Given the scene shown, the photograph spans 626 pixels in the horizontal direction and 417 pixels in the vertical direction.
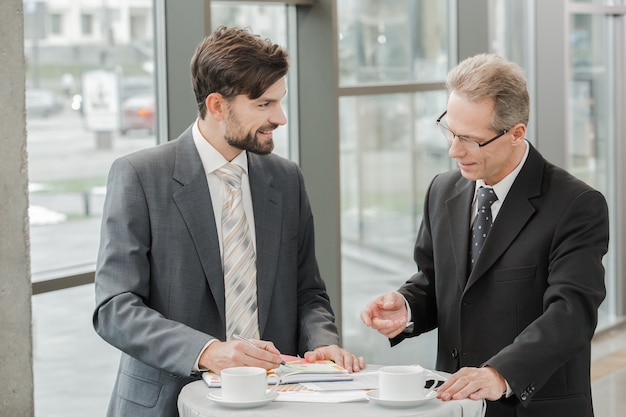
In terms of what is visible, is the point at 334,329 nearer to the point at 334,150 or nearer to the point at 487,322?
Answer: the point at 487,322

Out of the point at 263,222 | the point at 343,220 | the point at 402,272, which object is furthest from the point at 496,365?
the point at 402,272

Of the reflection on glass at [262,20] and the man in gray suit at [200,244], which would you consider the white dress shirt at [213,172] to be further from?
the reflection on glass at [262,20]

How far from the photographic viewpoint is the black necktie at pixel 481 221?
9.70 feet

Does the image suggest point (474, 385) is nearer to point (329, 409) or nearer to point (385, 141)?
point (329, 409)

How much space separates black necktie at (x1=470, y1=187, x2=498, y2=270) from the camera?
296 centimetres

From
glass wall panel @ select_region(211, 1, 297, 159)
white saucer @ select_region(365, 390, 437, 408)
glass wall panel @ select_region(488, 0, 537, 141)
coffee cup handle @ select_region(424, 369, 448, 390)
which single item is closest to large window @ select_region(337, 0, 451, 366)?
glass wall panel @ select_region(211, 1, 297, 159)

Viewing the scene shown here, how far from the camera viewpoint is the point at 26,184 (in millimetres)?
3295

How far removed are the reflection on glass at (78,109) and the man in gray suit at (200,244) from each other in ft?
3.93

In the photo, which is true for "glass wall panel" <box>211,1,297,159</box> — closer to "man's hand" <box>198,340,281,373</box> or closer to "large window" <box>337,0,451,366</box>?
"large window" <box>337,0,451,366</box>

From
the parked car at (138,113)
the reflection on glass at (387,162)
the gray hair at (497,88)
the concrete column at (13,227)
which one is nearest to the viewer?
the gray hair at (497,88)

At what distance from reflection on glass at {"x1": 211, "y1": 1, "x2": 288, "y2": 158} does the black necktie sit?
2077 mm

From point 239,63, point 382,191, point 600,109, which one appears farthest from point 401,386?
point 600,109

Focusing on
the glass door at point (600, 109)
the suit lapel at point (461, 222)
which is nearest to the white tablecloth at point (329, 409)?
the suit lapel at point (461, 222)

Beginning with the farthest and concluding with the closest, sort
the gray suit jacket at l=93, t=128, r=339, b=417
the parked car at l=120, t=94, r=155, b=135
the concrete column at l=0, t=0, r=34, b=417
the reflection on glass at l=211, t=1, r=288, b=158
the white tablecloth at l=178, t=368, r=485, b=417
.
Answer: the reflection on glass at l=211, t=1, r=288, b=158 < the parked car at l=120, t=94, r=155, b=135 < the concrete column at l=0, t=0, r=34, b=417 < the gray suit jacket at l=93, t=128, r=339, b=417 < the white tablecloth at l=178, t=368, r=485, b=417
